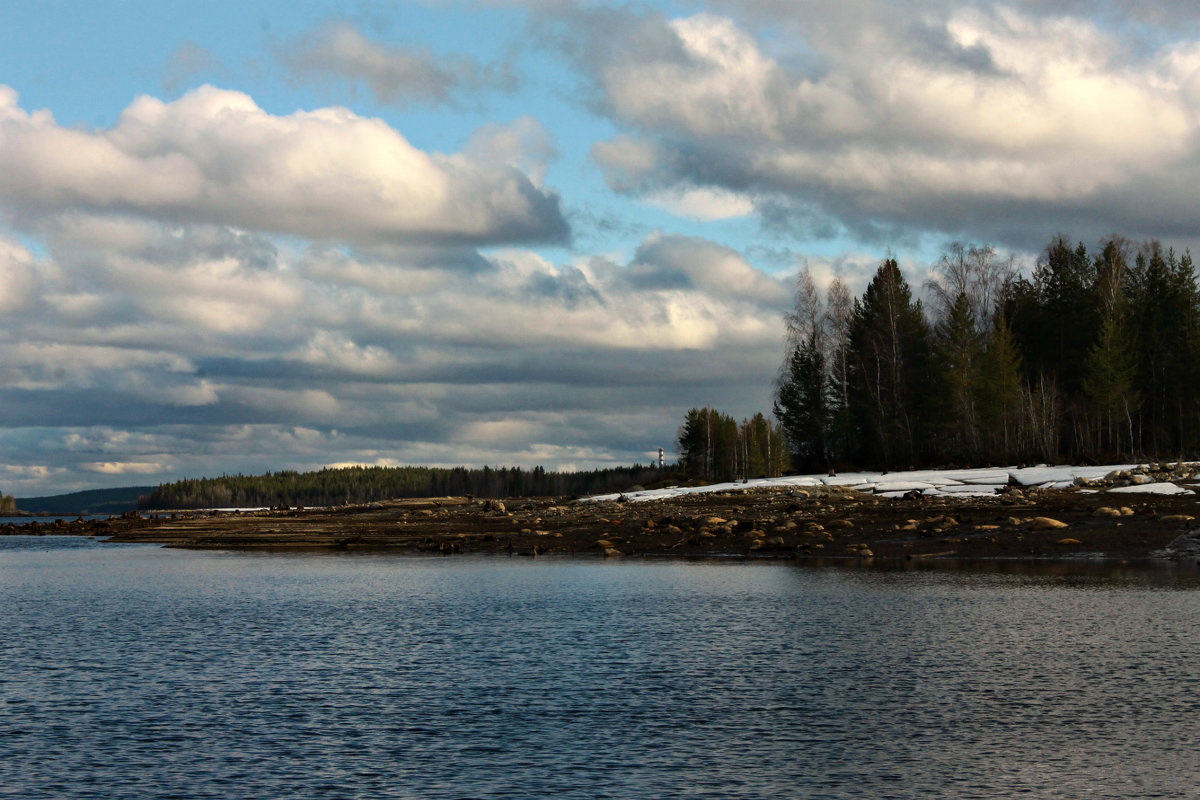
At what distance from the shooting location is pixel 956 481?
6769 centimetres

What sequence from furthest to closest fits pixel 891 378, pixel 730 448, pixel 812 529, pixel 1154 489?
pixel 730 448 < pixel 891 378 < pixel 1154 489 < pixel 812 529

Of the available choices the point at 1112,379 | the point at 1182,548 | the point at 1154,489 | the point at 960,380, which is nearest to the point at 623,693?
the point at 1182,548

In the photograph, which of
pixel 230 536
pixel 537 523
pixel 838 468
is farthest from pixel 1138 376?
pixel 230 536

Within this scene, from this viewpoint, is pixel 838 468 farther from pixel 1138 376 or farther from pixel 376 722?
pixel 376 722

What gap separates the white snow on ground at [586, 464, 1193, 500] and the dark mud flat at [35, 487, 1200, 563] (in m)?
2.20

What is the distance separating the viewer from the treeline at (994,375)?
274ft

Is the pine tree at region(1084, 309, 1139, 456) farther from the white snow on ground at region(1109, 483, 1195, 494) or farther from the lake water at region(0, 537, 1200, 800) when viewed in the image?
the lake water at region(0, 537, 1200, 800)

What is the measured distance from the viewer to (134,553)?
71.0 m

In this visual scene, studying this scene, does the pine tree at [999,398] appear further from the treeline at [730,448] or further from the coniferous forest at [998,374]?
the treeline at [730,448]

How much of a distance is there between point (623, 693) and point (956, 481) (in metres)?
52.7

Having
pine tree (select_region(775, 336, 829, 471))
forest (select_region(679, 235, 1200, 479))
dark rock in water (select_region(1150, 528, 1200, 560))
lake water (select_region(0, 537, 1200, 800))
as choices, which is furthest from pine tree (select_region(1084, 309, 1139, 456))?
lake water (select_region(0, 537, 1200, 800))

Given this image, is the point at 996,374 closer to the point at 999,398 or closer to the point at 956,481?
the point at 999,398

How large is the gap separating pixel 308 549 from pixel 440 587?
31633 mm

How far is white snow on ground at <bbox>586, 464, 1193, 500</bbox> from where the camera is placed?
61.5 metres
